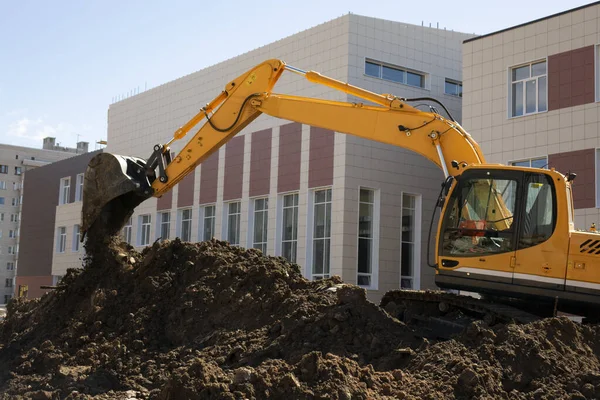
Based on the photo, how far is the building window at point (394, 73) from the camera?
2789 cm

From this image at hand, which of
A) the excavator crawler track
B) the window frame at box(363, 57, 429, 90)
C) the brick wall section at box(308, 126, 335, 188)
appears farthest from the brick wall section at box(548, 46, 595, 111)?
the excavator crawler track

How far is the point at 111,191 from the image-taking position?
13.0 m

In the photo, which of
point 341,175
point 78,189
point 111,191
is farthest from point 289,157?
point 78,189

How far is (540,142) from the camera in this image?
2184cm

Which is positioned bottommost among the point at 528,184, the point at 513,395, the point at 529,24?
the point at 513,395

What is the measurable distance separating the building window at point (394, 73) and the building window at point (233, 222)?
8.01m

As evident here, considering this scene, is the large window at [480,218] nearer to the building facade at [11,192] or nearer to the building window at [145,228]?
the building window at [145,228]

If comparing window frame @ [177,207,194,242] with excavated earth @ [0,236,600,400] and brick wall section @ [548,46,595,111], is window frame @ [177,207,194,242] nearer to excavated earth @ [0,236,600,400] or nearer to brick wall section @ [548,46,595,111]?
brick wall section @ [548,46,595,111]

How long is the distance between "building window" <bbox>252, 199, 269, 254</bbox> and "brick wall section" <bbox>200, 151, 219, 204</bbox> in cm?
285

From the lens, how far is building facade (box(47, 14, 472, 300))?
27.0 meters

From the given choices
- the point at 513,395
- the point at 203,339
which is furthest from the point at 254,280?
the point at 513,395

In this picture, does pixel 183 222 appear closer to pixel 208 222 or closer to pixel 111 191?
pixel 208 222

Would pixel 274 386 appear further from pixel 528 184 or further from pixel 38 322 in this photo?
pixel 38 322

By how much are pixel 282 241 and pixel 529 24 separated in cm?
1207
